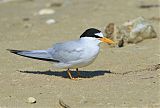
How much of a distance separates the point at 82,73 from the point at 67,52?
1.70ft

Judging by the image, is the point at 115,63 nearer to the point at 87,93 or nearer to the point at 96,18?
the point at 87,93

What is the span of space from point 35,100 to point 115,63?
6.19 feet

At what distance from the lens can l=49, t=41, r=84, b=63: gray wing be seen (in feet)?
18.9

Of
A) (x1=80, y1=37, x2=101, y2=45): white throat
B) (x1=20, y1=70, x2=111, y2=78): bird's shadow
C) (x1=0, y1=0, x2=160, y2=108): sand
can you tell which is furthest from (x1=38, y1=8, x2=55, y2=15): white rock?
(x1=80, y1=37, x2=101, y2=45): white throat

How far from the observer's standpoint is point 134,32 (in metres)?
7.69

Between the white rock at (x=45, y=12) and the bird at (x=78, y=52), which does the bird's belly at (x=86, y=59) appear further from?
the white rock at (x=45, y=12)

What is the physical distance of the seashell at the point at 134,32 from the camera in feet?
25.3

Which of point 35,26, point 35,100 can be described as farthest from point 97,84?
point 35,26

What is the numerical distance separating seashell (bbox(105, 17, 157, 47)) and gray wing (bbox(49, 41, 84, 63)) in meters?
1.88

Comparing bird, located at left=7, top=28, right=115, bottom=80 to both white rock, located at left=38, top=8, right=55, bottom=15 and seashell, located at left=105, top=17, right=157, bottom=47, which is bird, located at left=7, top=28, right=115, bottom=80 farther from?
white rock, located at left=38, top=8, right=55, bottom=15

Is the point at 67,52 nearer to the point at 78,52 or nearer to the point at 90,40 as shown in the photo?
the point at 78,52

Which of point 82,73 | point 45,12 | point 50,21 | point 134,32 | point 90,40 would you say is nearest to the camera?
point 90,40

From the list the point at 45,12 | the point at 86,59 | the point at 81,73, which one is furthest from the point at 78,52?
the point at 45,12

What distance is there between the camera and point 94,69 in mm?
6453
